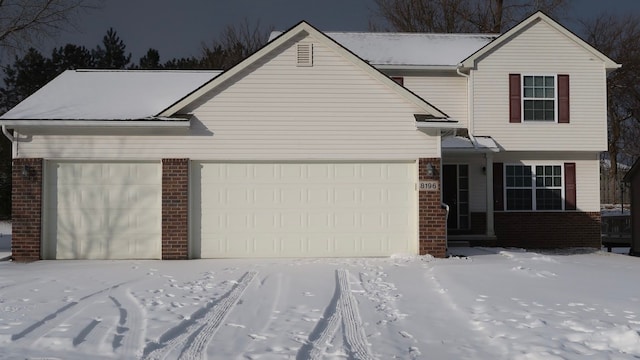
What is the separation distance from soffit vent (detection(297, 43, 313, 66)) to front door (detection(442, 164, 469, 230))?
6625 millimetres

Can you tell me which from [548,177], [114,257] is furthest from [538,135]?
[114,257]

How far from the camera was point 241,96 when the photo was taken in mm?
13195

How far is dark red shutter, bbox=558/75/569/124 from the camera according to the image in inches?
689

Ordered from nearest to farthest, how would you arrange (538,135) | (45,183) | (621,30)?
(45,183)
(538,135)
(621,30)

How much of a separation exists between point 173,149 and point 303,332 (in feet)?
→ 24.9

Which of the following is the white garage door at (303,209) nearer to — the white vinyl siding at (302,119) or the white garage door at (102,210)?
→ the white vinyl siding at (302,119)

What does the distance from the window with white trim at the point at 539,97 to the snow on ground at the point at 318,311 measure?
21.5 ft

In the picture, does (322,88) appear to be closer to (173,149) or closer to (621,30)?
(173,149)

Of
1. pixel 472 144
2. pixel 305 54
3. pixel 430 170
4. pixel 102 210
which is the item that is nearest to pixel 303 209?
pixel 430 170

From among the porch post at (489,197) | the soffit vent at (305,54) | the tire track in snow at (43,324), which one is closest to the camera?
the tire track in snow at (43,324)

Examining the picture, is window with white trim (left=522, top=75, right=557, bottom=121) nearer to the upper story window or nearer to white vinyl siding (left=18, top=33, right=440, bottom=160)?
the upper story window

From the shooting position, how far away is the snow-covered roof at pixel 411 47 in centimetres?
1819

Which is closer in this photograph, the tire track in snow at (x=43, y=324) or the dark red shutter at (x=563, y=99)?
the tire track in snow at (x=43, y=324)

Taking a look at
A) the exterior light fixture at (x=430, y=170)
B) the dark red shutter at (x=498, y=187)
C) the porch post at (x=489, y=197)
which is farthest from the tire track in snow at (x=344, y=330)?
the dark red shutter at (x=498, y=187)
